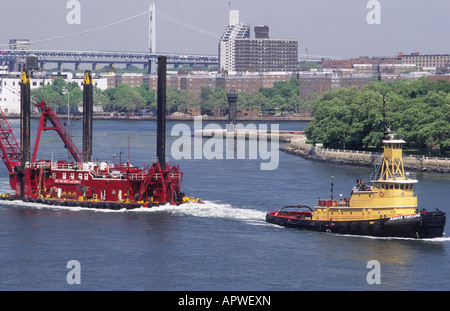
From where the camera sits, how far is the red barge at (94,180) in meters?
69.9

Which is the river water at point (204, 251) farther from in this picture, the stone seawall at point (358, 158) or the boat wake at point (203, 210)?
the stone seawall at point (358, 158)

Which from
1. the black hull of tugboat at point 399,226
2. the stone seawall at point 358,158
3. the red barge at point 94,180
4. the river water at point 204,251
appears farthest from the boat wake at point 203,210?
the stone seawall at point 358,158

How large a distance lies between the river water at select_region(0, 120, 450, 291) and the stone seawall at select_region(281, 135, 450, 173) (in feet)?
77.0

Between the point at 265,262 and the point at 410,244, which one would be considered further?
the point at 410,244

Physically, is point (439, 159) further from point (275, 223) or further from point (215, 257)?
point (215, 257)

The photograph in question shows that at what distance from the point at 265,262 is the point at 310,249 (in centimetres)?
469

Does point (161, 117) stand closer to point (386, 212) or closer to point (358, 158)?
point (386, 212)

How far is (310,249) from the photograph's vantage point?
57250 mm

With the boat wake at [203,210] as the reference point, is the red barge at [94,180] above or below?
above

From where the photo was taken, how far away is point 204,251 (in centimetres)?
5612

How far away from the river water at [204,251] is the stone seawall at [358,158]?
2347cm
